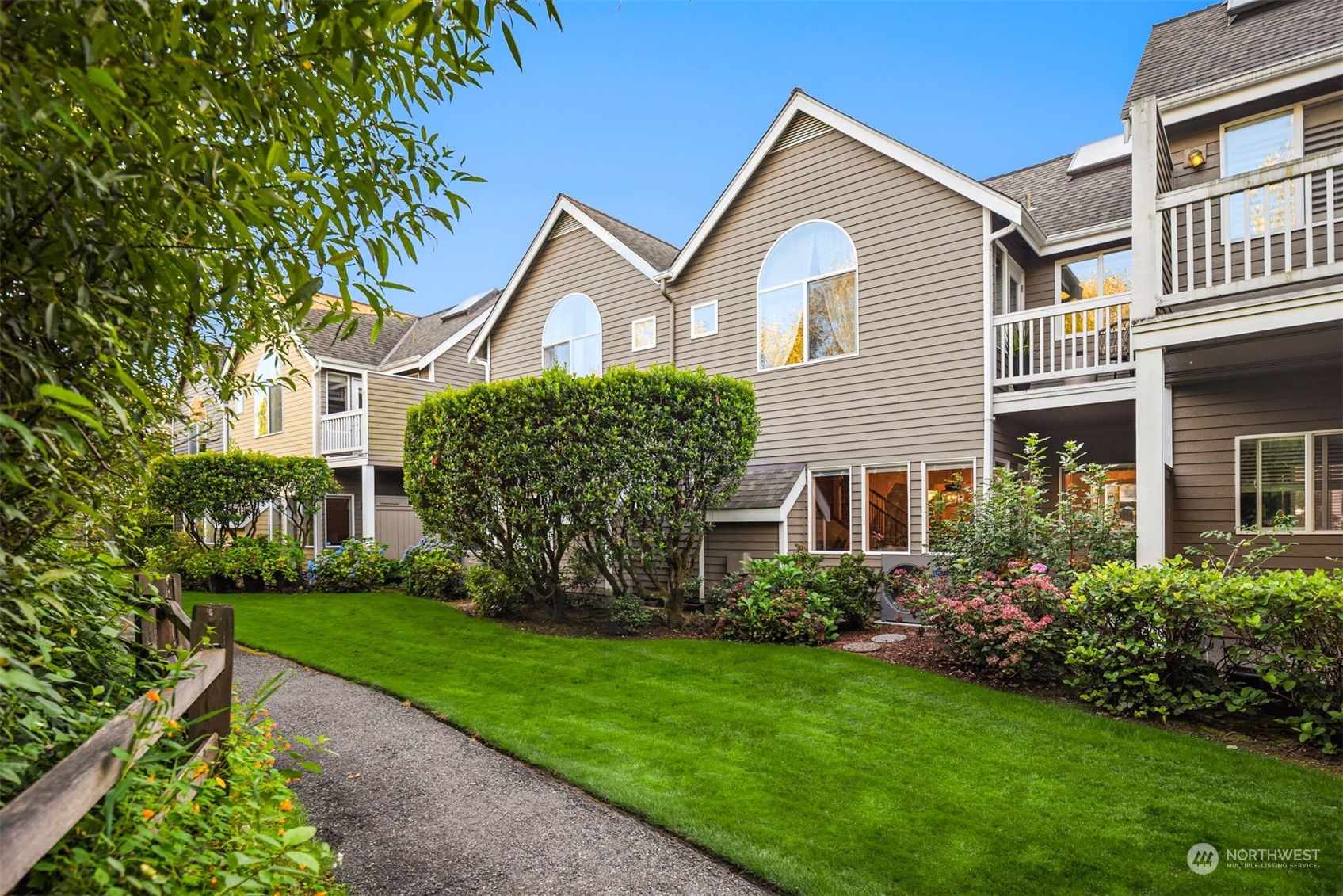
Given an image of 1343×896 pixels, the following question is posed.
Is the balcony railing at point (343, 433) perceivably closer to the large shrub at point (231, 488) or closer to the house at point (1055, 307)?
the large shrub at point (231, 488)

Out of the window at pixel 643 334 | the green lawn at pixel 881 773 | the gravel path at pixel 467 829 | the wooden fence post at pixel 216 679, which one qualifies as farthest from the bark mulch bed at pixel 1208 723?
the window at pixel 643 334

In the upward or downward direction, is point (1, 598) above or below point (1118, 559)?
above

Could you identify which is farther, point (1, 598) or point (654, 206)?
point (654, 206)

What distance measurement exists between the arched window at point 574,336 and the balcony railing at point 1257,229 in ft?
31.1

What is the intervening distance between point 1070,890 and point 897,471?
7341 millimetres

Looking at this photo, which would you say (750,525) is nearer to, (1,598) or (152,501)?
(1,598)

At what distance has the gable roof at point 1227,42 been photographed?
8.55 meters

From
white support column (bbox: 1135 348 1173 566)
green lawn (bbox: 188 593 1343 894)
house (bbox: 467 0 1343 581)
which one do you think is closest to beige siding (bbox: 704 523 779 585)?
house (bbox: 467 0 1343 581)

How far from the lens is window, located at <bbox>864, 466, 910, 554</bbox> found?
10.1m

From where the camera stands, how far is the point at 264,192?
160 centimetres

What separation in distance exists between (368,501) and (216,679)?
15.4 metres

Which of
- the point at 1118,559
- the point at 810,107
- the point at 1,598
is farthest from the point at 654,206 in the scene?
the point at 1,598

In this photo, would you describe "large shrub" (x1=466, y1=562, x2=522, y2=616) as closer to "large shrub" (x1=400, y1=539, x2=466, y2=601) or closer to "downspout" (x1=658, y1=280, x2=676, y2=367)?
"large shrub" (x1=400, y1=539, x2=466, y2=601)

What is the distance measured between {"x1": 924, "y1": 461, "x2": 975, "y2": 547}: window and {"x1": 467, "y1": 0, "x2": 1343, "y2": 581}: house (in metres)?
0.06
